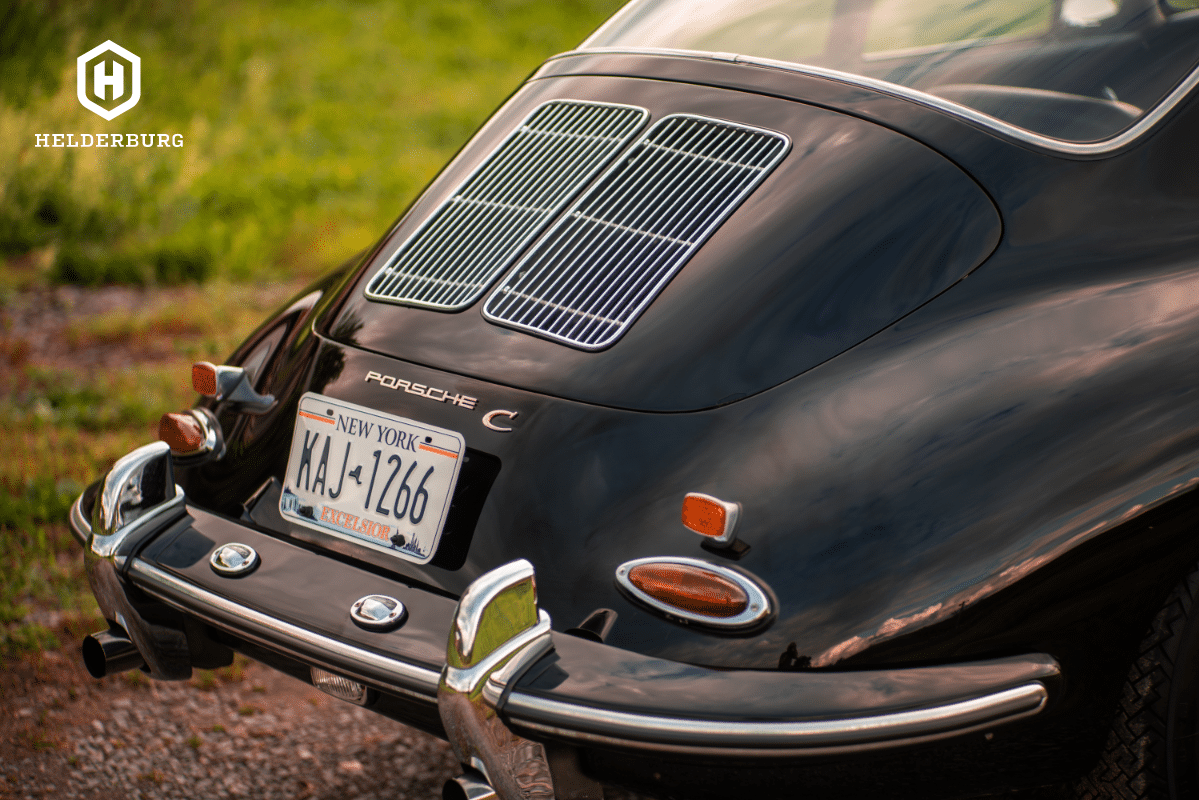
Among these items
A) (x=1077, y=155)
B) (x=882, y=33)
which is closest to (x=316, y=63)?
(x=882, y=33)

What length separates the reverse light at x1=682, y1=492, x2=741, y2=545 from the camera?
1858 mm

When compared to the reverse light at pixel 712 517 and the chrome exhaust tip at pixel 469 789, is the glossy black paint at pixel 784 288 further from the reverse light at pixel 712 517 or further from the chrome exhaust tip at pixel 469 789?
the chrome exhaust tip at pixel 469 789

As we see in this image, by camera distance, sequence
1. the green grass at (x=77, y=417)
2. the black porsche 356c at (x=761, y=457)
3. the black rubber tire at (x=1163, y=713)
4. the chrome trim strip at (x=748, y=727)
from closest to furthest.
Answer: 1. the chrome trim strip at (x=748, y=727)
2. the black porsche 356c at (x=761, y=457)
3. the black rubber tire at (x=1163, y=713)
4. the green grass at (x=77, y=417)

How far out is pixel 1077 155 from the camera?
2207mm

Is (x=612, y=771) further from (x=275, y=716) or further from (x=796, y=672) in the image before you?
(x=275, y=716)

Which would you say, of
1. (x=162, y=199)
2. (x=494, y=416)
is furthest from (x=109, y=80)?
(x=494, y=416)

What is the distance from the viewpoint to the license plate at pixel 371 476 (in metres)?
2.13

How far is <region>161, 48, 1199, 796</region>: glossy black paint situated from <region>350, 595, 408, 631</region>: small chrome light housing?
80 mm

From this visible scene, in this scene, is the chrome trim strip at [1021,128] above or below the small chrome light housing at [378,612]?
above

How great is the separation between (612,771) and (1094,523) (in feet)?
3.05

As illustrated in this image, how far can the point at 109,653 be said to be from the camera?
7.36ft

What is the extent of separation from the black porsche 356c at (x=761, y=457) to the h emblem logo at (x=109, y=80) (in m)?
5.17

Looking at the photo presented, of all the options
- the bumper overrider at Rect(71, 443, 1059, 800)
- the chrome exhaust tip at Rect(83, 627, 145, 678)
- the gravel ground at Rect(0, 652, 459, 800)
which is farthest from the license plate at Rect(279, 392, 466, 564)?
the gravel ground at Rect(0, 652, 459, 800)

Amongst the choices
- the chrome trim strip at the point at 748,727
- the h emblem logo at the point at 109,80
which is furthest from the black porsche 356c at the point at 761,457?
the h emblem logo at the point at 109,80
